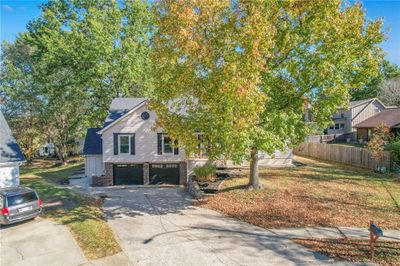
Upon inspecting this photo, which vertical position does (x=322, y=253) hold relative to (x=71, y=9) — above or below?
below

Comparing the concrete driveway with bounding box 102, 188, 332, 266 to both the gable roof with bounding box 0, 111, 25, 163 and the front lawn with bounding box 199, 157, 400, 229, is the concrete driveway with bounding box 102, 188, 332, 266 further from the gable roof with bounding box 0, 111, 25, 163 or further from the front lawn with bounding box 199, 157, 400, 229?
the gable roof with bounding box 0, 111, 25, 163

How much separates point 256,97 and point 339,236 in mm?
6901

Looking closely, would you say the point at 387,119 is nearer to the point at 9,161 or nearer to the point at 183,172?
the point at 183,172

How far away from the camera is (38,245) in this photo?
1091 cm

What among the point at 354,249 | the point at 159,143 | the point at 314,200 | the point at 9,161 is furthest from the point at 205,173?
the point at 9,161

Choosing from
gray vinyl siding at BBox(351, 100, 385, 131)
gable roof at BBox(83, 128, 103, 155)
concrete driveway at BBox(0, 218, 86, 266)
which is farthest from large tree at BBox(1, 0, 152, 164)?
gray vinyl siding at BBox(351, 100, 385, 131)

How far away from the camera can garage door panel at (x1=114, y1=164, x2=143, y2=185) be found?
23.2 metres

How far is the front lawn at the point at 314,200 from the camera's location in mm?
12827

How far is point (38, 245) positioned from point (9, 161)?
34.2 feet

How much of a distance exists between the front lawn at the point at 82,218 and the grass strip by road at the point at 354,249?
7748 millimetres

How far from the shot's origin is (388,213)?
43.5 feet

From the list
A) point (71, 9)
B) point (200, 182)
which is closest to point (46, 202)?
point (200, 182)

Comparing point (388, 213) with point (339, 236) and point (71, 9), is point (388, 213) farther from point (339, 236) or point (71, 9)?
point (71, 9)

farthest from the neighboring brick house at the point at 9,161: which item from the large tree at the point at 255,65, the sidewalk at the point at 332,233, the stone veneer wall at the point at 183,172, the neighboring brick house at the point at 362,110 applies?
the neighboring brick house at the point at 362,110
